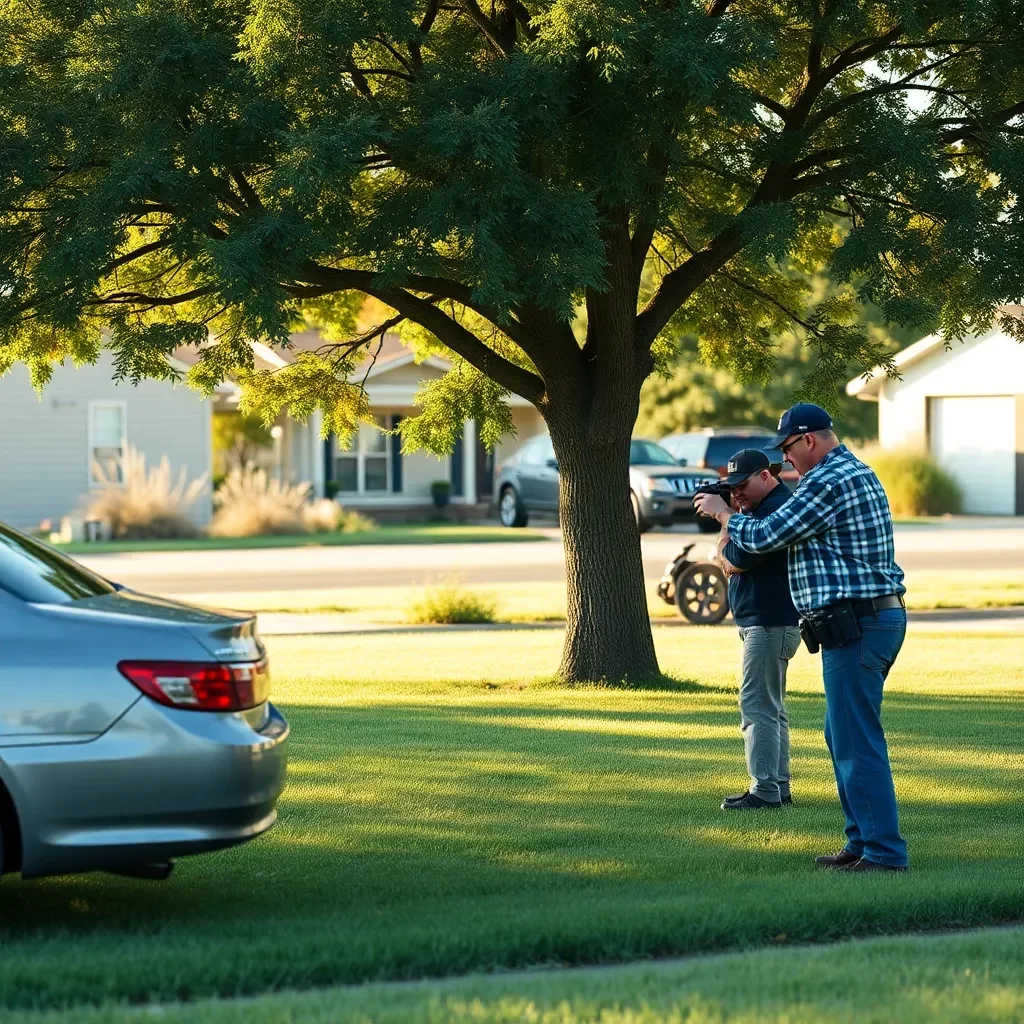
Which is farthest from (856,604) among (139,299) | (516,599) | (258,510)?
(258,510)

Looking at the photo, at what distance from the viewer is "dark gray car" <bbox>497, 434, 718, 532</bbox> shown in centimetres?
3178

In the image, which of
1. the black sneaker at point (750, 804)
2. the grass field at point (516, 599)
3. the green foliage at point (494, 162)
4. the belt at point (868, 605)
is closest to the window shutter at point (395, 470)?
the grass field at point (516, 599)

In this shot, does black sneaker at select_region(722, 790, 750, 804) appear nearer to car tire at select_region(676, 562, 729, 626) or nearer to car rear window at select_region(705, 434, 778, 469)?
car tire at select_region(676, 562, 729, 626)

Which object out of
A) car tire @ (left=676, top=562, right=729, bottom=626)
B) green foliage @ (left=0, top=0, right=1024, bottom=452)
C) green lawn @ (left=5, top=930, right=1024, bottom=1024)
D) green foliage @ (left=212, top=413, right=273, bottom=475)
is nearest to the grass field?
car tire @ (left=676, top=562, right=729, bottom=626)

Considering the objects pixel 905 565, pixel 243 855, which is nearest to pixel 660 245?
pixel 243 855

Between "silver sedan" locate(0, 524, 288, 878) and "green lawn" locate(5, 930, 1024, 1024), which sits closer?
"green lawn" locate(5, 930, 1024, 1024)

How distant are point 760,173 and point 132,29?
17.7 ft

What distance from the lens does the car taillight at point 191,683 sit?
18.8 feet

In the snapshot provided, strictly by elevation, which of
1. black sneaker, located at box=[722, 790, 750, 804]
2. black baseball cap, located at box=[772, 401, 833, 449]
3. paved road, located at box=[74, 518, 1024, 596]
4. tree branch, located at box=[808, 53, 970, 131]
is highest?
tree branch, located at box=[808, 53, 970, 131]

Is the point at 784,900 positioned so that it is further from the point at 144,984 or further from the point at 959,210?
the point at 959,210

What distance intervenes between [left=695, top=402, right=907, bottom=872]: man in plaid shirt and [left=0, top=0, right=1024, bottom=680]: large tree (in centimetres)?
353

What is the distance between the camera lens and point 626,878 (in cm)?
698

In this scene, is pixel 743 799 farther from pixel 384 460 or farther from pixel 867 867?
pixel 384 460

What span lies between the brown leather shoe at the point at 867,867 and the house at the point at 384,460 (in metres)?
34.3
